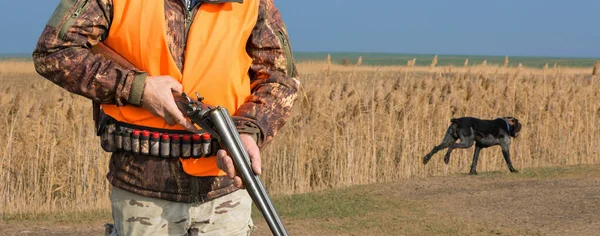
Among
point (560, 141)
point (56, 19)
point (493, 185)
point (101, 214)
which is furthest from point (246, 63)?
point (560, 141)

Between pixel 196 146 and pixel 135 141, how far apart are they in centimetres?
20

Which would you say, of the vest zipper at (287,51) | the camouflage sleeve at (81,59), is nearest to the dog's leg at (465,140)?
the vest zipper at (287,51)

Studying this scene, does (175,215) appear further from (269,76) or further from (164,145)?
(269,76)

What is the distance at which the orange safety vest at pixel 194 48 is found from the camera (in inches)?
117

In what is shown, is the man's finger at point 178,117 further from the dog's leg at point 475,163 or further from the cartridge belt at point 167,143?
the dog's leg at point 475,163

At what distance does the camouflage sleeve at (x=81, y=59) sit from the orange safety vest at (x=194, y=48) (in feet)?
0.27

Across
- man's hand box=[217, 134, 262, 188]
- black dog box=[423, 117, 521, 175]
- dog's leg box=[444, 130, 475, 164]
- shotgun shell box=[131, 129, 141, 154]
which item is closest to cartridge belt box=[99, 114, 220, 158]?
shotgun shell box=[131, 129, 141, 154]

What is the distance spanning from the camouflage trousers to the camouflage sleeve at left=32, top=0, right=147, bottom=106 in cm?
35

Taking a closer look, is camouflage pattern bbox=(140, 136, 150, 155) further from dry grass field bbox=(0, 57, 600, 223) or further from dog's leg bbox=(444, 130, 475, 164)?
dog's leg bbox=(444, 130, 475, 164)

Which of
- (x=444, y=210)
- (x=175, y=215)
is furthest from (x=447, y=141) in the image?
(x=175, y=215)

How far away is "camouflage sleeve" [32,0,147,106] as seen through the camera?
292cm

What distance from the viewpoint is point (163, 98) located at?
2.90 metres

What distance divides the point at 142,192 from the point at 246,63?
0.55 m

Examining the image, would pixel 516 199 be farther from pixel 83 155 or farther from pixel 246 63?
pixel 246 63
